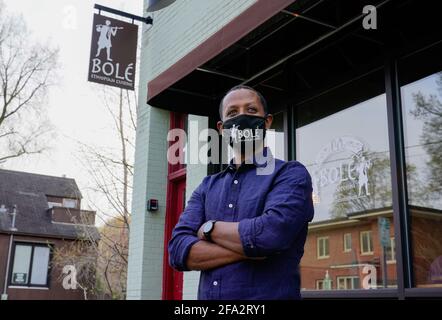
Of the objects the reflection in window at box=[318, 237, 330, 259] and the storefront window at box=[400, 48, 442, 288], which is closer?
the storefront window at box=[400, 48, 442, 288]

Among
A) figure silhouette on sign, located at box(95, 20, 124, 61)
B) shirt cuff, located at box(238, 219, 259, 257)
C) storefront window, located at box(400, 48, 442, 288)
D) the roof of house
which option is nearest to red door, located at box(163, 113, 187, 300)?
figure silhouette on sign, located at box(95, 20, 124, 61)

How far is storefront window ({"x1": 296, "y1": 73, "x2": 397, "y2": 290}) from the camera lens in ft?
14.8

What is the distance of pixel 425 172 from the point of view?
13.8ft

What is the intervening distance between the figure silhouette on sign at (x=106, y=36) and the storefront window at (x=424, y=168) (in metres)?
4.11

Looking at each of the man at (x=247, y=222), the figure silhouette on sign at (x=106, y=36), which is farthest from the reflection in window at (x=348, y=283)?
the figure silhouette on sign at (x=106, y=36)

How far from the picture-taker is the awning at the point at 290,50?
4281mm

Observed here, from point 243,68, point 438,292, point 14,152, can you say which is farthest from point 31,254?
point 438,292

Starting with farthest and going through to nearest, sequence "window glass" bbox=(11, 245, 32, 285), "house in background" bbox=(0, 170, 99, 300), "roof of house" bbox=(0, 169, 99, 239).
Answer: "roof of house" bbox=(0, 169, 99, 239)
"window glass" bbox=(11, 245, 32, 285)
"house in background" bbox=(0, 170, 99, 300)

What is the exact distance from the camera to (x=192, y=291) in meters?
5.96

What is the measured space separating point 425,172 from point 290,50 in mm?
1705

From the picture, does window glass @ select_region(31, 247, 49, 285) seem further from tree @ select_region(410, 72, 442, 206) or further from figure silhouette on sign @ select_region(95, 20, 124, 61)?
tree @ select_region(410, 72, 442, 206)

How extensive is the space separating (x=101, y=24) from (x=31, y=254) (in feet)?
73.9

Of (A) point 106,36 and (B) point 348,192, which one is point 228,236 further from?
(A) point 106,36
